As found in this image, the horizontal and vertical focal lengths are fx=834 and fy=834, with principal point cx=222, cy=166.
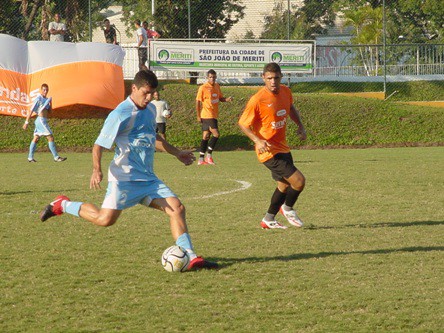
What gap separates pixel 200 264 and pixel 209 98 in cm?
1327

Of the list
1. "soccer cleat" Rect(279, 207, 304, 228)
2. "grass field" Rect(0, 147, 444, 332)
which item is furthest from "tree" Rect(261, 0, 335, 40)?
"soccer cleat" Rect(279, 207, 304, 228)

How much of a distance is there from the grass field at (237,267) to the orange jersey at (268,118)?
3.39 ft

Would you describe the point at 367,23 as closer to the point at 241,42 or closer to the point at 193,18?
the point at 241,42

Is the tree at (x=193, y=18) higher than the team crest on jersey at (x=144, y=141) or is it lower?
higher

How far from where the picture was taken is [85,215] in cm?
782

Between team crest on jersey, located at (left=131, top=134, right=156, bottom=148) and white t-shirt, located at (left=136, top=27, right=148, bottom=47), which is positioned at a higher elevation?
white t-shirt, located at (left=136, top=27, right=148, bottom=47)

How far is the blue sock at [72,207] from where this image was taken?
26.1ft

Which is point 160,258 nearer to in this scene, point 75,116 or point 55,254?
point 55,254

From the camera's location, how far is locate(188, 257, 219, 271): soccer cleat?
24.1 feet

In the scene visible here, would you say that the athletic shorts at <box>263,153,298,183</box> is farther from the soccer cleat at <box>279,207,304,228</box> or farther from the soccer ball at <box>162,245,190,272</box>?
the soccer ball at <box>162,245,190,272</box>

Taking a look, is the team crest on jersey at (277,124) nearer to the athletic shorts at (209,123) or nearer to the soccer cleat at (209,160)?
the soccer cleat at (209,160)

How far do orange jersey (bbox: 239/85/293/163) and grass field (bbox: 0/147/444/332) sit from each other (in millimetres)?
1034

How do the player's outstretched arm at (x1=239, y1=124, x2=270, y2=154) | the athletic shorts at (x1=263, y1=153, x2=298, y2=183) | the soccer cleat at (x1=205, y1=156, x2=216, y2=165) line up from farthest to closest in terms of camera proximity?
the soccer cleat at (x1=205, y1=156, x2=216, y2=165), the athletic shorts at (x1=263, y1=153, x2=298, y2=183), the player's outstretched arm at (x1=239, y1=124, x2=270, y2=154)

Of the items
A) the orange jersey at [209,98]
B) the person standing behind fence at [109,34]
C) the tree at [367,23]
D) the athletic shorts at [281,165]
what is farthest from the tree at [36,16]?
the athletic shorts at [281,165]
